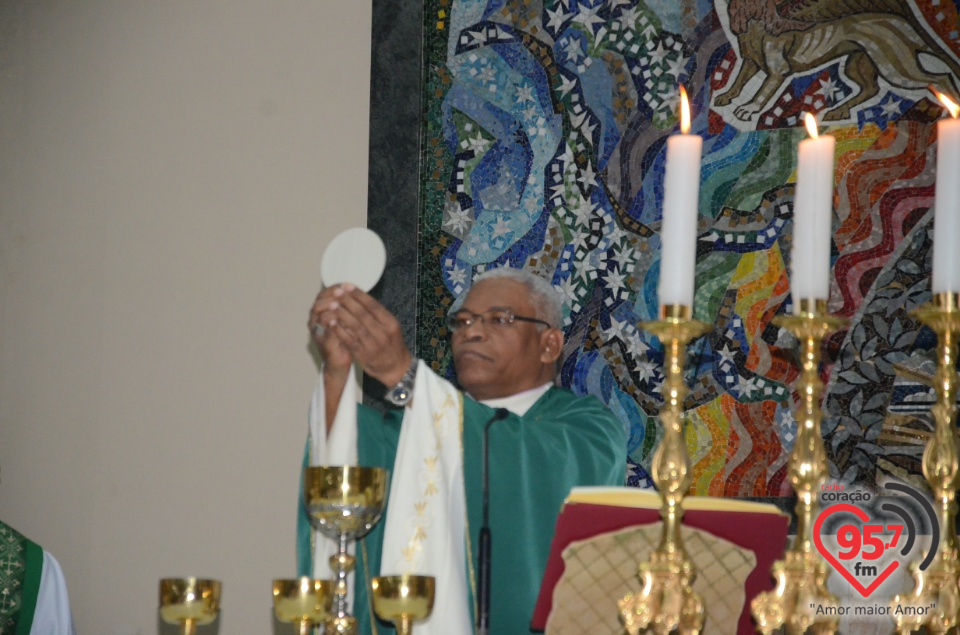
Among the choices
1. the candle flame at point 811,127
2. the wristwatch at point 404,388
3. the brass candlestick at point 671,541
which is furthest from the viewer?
the wristwatch at point 404,388

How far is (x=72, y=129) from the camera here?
5719 millimetres

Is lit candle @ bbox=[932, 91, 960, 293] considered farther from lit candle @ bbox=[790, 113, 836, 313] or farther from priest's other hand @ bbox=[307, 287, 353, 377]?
priest's other hand @ bbox=[307, 287, 353, 377]

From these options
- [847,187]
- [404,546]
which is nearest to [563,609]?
[404,546]

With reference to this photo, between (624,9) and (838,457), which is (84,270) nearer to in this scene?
(624,9)

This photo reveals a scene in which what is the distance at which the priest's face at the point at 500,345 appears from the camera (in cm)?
431

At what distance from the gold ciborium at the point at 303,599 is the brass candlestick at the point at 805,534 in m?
0.83

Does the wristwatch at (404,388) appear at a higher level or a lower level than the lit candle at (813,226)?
lower

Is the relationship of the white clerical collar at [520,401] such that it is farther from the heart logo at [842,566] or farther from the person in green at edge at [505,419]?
the heart logo at [842,566]

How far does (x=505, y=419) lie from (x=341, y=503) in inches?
50.7

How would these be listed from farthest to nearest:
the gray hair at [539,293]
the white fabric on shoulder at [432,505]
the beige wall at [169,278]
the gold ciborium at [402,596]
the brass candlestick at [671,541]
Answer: the beige wall at [169,278], the gray hair at [539,293], the white fabric on shoulder at [432,505], the gold ciborium at [402,596], the brass candlestick at [671,541]

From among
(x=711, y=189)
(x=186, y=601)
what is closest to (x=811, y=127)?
(x=186, y=601)

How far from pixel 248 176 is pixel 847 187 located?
241 cm

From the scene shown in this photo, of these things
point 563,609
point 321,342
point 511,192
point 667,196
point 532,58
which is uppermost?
point 532,58

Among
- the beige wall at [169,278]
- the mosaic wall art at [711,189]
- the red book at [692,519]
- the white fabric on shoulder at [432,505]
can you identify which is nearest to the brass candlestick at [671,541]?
the red book at [692,519]
